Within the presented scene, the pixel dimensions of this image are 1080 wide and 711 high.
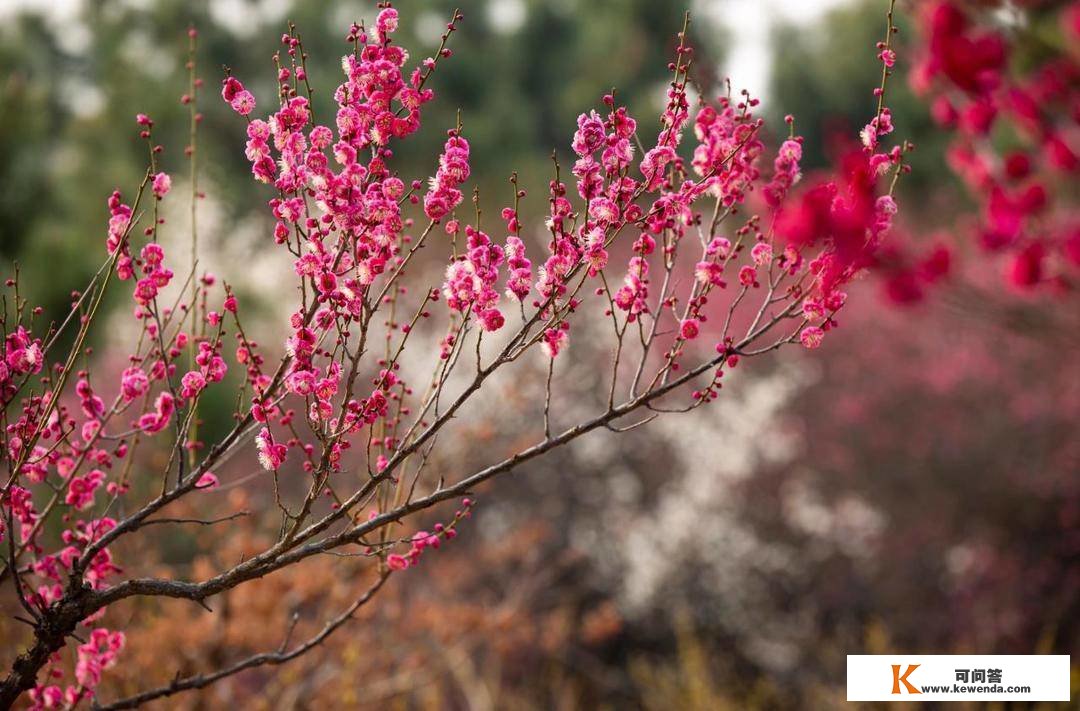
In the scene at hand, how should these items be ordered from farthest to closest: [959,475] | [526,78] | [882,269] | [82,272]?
[526,78] < [959,475] < [82,272] < [882,269]

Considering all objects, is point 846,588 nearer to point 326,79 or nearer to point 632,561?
point 632,561

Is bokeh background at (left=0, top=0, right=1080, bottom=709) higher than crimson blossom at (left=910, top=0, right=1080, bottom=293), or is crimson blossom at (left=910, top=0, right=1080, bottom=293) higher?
bokeh background at (left=0, top=0, right=1080, bottom=709)

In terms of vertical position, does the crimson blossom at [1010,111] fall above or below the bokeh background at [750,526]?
below

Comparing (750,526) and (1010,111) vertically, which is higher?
(750,526)

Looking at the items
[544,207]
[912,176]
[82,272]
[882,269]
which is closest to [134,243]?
[82,272]

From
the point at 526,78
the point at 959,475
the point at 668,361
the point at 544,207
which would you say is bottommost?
the point at 668,361

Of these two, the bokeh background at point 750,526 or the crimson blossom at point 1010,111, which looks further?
the bokeh background at point 750,526

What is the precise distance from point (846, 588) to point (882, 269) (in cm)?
897

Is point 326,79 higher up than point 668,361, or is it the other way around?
point 326,79

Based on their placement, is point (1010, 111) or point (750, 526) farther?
point (750, 526)

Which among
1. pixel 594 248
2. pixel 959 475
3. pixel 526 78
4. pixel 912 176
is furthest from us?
pixel 526 78

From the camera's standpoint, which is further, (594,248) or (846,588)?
(846,588)

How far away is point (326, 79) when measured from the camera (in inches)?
687

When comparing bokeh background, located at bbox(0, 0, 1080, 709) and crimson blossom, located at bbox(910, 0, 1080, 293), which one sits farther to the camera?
bokeh background, located at bbox(0, 0, 1080, 709)
